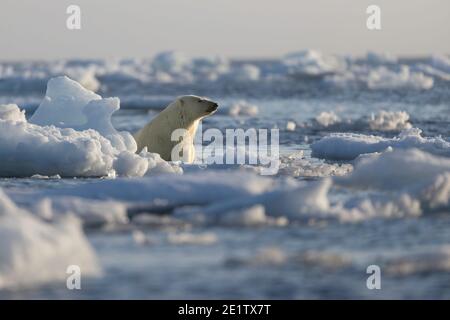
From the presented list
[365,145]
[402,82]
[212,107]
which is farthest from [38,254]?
[402,82]

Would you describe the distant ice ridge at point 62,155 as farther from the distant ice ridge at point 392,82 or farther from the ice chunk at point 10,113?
the distant ice ridge at point 392,82

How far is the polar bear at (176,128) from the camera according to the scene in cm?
1002

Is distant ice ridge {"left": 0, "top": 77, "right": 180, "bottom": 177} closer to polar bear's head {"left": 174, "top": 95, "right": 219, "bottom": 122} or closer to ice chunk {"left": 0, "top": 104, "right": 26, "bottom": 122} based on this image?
ice chunk {"left": 0, "top": 104, "right": 26, "bottom": 122}

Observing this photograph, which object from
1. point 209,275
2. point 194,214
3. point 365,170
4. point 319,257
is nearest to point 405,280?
point 319,257

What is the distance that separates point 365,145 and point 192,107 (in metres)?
1.85

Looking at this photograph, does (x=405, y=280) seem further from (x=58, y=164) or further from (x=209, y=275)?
(x=58, y=164)

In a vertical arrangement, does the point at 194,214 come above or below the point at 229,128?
above

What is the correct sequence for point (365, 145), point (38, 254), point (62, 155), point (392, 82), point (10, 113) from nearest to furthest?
point (38, 254)
point (62, 155)
point (10, 113)
point (365, 145)
point (392, 82)

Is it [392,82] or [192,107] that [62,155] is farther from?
[392,82]

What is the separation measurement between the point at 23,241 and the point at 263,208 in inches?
64.6

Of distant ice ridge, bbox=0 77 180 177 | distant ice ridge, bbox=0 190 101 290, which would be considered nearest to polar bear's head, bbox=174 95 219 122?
distant ice ridge, bbox=0 77 180 177

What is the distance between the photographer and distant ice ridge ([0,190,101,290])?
432 centimetres

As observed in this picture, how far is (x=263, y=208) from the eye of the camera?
18.2 ft

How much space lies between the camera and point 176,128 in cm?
1018
